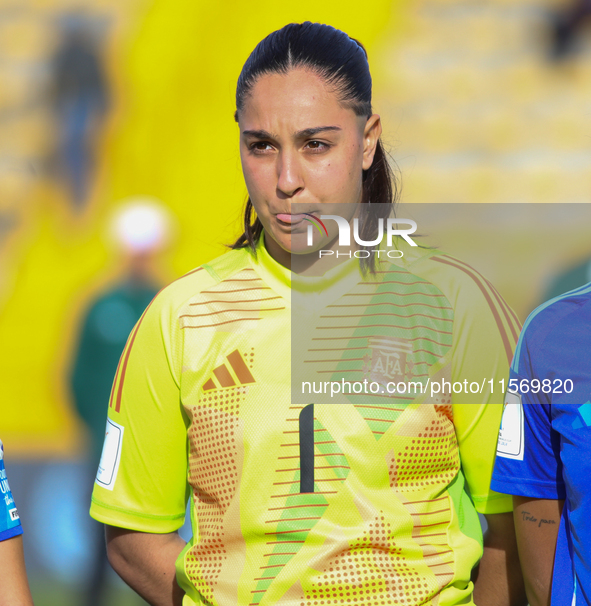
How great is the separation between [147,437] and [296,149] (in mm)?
714

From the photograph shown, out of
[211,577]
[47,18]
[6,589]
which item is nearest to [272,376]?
[211,577]

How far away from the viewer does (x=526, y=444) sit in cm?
147

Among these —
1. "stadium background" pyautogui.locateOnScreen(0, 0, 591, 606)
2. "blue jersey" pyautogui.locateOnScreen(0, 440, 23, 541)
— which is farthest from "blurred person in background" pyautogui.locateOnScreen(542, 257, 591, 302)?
"blue jersey" pyautogui.locateOnScreen(0, 440, 23, 541)

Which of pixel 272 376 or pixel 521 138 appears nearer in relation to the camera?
pixel 272 376

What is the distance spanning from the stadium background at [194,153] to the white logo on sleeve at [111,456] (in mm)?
1458

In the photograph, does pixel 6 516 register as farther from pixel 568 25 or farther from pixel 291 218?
pixel 568 25

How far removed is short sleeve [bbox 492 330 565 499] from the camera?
1452 mm

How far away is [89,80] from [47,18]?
321 mm

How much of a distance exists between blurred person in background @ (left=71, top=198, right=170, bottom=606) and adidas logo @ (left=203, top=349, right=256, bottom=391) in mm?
1630

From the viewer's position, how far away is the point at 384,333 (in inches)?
62.6

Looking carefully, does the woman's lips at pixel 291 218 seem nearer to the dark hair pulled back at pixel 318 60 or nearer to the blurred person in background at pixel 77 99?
the dark hair pulled back at pixel 318 60

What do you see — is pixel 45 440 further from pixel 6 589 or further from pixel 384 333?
pixel 384 333

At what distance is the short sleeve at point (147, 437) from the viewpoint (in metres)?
1.59

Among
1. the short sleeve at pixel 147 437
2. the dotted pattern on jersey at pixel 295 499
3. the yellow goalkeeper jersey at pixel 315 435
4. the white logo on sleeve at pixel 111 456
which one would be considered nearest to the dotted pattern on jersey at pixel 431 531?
the yellow goalkeeper jersey at pixel 315 435
